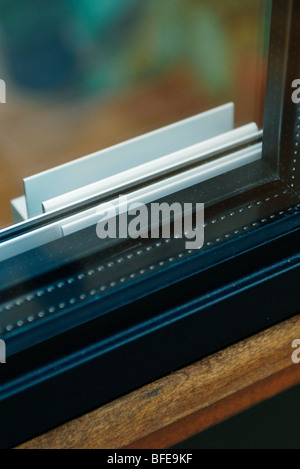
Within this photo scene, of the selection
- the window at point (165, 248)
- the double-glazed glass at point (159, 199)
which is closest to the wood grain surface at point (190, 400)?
the window at point (165, 248)

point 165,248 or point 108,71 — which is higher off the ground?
point 108,71

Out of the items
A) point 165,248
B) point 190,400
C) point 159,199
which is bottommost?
point 190,400

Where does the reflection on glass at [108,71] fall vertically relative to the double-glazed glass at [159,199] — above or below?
above

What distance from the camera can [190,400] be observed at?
43.1 inches

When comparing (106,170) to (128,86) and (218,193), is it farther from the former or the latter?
(128,86)

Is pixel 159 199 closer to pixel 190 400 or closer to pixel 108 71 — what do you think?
pixel 190 400

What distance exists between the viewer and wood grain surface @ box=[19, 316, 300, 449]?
1053mm

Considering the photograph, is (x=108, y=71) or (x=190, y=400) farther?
(x=108, y=71)

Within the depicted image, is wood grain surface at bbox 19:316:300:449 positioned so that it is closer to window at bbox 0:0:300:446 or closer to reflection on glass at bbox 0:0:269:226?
window at bbox 0:0:300:446

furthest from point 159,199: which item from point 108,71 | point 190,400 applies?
point 108,71

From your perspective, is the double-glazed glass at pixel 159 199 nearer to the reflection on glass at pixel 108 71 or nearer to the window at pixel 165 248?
the window at pixel 165 248

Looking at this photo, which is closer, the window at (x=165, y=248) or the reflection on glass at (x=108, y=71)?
the window at (x=165, y=248)

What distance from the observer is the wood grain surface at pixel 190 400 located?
3.45ft

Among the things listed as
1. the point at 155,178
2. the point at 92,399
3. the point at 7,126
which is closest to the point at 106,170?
the point at 155,178
